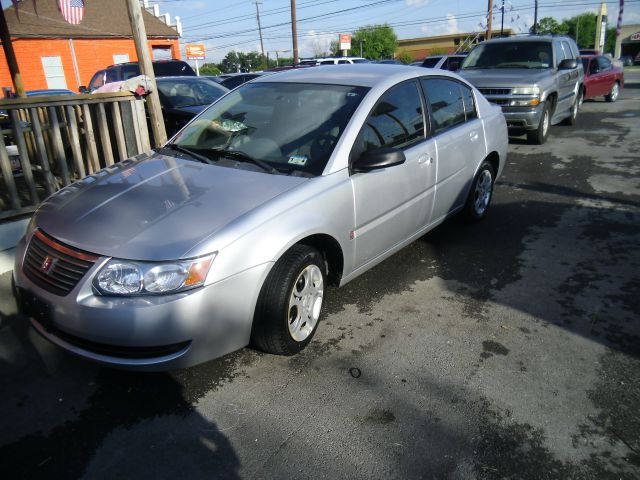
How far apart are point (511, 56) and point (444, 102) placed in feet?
21.5

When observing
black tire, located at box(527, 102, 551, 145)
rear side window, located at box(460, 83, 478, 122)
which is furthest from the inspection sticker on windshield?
black tire, located at box(527, 102, 551, 145)

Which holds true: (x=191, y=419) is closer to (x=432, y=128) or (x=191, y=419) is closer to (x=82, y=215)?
(x=82, y=215)

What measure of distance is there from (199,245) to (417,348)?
5.07ft

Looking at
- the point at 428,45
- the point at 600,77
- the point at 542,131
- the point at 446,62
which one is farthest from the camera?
the point at 428,45

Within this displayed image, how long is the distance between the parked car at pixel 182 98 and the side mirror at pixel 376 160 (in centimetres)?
527

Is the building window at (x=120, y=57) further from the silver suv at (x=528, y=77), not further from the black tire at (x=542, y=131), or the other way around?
the black tire at (x=542, y=131)

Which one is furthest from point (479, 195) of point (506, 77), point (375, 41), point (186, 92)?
point (375, 41)

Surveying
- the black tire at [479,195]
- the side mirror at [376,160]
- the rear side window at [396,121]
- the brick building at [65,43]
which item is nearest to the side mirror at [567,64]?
the black tire at [479,195]

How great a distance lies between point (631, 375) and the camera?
285cm

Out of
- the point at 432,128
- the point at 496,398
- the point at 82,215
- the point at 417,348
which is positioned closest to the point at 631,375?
the point at 496,398

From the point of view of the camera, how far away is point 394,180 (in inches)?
143

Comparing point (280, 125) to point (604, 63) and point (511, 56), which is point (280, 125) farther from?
point (604, 63)

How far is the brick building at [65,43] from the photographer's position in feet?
86.2

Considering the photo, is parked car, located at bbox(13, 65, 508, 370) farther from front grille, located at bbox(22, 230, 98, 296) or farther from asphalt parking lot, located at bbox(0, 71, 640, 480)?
asphalt parking lot, located at bbox(0, 71, 640, 480)
